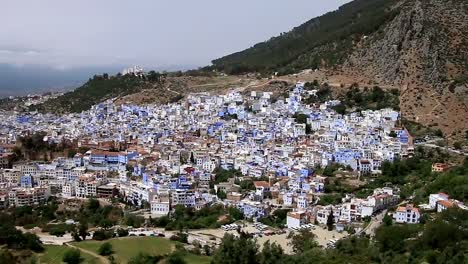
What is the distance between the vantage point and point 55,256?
17.9m

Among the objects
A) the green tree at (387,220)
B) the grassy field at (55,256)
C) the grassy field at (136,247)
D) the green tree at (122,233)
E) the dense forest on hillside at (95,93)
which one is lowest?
the grassy field at (55,256)

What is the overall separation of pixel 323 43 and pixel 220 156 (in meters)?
22.6

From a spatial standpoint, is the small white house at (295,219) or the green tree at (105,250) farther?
the small white house at (295,219)

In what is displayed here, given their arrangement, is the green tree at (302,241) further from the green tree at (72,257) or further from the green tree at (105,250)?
the green tree at (72,257)

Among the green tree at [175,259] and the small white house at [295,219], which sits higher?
the small white house at [295,219]

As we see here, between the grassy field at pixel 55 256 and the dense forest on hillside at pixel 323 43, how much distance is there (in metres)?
28.1

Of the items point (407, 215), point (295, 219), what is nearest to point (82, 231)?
point (295, 219)

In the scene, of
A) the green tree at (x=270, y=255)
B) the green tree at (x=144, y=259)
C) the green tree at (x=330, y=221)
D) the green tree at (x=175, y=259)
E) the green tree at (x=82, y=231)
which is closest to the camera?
the green tree at (x=270, y=255)

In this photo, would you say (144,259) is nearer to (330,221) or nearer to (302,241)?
(302,241)

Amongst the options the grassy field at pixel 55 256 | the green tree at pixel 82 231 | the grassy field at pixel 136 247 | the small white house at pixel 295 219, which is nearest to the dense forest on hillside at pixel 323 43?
the small white house at pixel 295 219

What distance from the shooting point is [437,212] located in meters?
18.4

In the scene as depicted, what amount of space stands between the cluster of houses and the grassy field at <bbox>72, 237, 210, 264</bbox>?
11.9 ft

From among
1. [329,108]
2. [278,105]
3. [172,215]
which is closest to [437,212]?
[172,215]

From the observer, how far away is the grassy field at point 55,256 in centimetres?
1741
